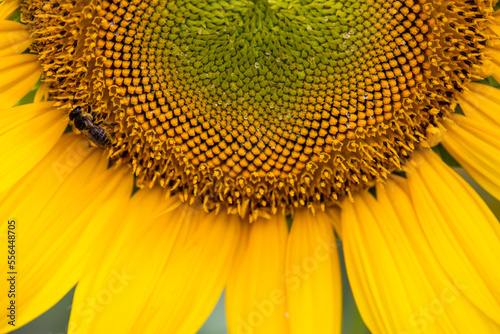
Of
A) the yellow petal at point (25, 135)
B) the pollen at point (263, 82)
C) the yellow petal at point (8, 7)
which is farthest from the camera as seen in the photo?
the yellow petal at point (25, 135)

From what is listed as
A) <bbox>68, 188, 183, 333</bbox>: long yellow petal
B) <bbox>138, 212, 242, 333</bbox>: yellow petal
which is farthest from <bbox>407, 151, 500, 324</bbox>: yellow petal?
<bbox>68, 188, 183, 333</bbox>: long yellow petal

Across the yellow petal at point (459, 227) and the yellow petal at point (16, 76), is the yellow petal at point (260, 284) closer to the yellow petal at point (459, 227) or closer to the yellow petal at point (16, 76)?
the yellow petal at point (459, 227)

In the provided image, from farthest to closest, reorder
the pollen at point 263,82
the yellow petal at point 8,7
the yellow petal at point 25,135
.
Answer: the yellow petal at point 25,135 < the yellow petal at point 8,7 < the pollen at point 263,82

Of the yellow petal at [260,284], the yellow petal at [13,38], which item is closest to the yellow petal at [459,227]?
the yellow petal at [260,284]

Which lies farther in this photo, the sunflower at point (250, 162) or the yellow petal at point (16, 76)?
the yellow petal at point (16, 76)

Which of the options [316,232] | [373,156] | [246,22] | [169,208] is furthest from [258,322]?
[246,22]

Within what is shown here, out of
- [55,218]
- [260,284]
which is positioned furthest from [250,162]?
[55,218]
